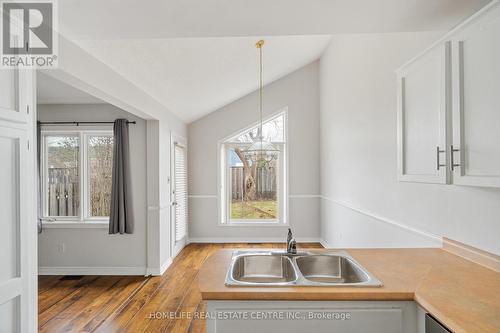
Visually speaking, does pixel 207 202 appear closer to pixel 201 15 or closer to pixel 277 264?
pixel 277 264

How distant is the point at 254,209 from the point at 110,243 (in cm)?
283

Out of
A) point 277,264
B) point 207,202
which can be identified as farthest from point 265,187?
point 277,264

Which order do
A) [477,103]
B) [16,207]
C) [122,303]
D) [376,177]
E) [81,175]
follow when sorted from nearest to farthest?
[477,103] < [16,207] < [376,177] < [122,303] < [81,175]

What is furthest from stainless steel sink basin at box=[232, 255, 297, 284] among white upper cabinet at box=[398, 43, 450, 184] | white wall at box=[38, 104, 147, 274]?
white wall at box=[38, 104, 147, 274]

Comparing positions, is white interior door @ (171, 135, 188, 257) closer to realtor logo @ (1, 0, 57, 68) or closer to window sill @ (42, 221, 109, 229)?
window sill @ (42, 221, 109, 229)

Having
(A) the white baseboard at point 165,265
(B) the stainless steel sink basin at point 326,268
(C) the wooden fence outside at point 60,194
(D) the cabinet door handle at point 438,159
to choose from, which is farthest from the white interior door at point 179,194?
(D) the cabinet door handle at point 438,159

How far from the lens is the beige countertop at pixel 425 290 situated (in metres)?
1.19

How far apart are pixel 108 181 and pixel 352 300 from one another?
13.1 ft

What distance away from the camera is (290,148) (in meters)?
6.18

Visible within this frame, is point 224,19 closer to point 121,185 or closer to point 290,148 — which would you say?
point 121,185

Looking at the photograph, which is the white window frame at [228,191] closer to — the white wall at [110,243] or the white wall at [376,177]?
the white wall at [376,177]

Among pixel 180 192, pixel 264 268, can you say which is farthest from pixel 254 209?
pixel 264 268

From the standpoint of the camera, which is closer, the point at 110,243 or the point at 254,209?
the point at 110,243

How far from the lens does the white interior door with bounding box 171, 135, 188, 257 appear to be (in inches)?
199
